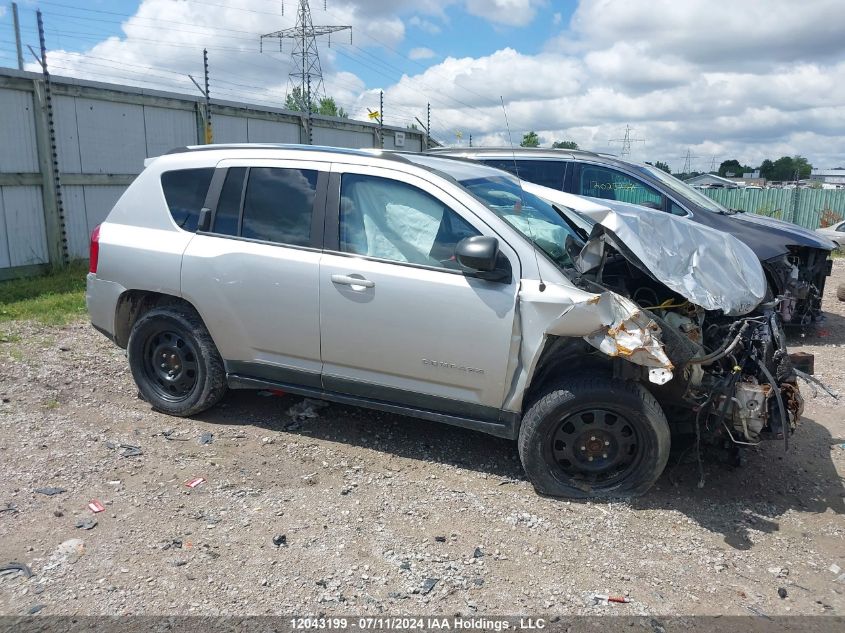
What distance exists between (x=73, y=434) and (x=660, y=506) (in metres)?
3.89

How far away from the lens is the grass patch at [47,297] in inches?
310

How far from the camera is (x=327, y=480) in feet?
13.8

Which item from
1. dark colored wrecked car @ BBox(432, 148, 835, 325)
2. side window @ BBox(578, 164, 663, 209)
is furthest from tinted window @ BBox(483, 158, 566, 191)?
side window @ BBox(578, 164, 663, 209)

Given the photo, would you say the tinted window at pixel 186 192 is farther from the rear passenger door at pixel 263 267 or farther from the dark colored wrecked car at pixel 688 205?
the dark colored wrecked car at pixel 688 205

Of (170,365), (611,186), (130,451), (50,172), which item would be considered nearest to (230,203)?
(170,365)

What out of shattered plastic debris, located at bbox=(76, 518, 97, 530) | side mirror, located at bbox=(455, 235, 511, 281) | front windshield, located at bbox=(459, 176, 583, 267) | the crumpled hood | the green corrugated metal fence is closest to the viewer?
shattered plastic debris, located at bbox=(76, 518, 97, 530)

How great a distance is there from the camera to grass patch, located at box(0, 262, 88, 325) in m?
7.88

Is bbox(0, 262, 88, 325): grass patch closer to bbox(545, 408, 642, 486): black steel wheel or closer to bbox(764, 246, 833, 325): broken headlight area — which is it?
bbox(545, 408, 642, 486): black steel wheel

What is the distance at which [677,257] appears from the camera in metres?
4.01

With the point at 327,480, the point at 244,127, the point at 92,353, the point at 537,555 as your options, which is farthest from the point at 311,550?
the point at 244,127

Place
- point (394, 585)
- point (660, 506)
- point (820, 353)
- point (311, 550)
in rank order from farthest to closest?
point (820, 353)
point (660, 506)
point (311, 550)
point (394, 585)

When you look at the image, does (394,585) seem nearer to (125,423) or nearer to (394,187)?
(394,187)

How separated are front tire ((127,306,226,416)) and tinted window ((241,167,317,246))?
831mm

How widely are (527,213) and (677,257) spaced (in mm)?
1028
